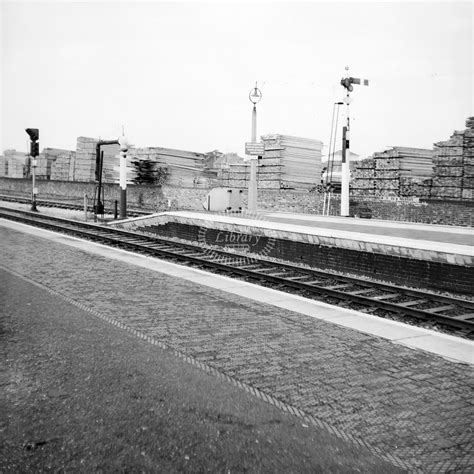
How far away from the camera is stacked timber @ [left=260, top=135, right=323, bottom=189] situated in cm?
2448

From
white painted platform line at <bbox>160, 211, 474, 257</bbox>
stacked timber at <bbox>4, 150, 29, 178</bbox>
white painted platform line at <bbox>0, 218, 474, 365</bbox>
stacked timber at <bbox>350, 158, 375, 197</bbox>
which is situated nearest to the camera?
white painted platform line at <bbox>0, 218, 474, 365</bbox>

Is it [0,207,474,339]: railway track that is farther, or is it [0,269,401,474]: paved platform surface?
[0,207,474,339]: railway track

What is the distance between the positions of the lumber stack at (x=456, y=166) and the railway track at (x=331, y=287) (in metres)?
10.5

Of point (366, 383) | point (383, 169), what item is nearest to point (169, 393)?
point (366, 383)

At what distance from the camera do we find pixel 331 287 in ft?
A: 29.9

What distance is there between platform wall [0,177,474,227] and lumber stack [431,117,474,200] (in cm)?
181

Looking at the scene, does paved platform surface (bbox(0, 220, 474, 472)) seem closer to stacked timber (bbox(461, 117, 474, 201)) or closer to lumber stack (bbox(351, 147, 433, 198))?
stacked timber (bbox(461, 117, 474, 201))

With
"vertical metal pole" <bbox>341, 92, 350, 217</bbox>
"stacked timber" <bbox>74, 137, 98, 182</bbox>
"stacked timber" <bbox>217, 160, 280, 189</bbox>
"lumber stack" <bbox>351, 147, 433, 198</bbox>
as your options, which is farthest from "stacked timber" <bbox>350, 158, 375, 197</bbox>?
"stacked timber" <bbox>74, 137, 98, 182</bbox>

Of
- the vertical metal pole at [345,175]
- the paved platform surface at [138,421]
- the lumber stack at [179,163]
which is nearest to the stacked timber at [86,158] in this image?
the lumber stack at [179,163]

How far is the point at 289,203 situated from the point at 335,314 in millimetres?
16576

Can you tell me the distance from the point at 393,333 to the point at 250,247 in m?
7.32

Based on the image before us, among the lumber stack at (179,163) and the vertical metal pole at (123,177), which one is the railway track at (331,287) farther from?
the lumber stack at (179,163)

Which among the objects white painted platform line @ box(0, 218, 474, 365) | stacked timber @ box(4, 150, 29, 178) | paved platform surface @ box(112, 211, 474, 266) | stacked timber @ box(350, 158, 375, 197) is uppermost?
stacked timber @ box(4, 150, 29, 178)

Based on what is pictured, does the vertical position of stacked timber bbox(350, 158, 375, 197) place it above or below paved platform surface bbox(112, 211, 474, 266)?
above
